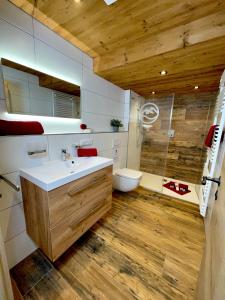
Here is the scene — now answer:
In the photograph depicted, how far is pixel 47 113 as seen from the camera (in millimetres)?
1445

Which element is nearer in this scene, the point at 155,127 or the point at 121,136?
the point at 121,136

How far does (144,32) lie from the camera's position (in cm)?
143

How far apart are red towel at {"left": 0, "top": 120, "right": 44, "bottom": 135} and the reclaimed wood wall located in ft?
9.10

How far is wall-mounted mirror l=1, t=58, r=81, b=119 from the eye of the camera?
3.79 ft

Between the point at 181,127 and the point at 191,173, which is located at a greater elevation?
the point at 181,127

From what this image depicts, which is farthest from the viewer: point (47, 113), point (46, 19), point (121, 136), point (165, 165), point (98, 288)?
point (165, 165)

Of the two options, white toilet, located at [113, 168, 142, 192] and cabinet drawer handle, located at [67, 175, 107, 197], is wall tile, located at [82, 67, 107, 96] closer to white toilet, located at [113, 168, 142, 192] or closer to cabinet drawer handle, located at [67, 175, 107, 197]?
cabinet drawer handle, located at [67, 175, 107, 197]

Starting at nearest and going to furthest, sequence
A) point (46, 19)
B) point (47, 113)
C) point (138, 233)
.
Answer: point (46, 19), point (47, 113), point (138, 233)

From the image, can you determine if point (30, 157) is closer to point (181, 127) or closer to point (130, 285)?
point (130, 285)

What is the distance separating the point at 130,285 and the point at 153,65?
237 centimetres

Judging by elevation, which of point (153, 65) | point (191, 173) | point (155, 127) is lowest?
point (191, 173)

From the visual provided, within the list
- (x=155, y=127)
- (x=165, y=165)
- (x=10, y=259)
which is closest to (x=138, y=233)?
(x=10, y=259)

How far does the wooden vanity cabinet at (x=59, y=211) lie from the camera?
1.00 meters

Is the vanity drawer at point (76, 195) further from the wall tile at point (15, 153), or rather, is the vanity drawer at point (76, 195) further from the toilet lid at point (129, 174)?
the toilet lid at point (129, 174)
